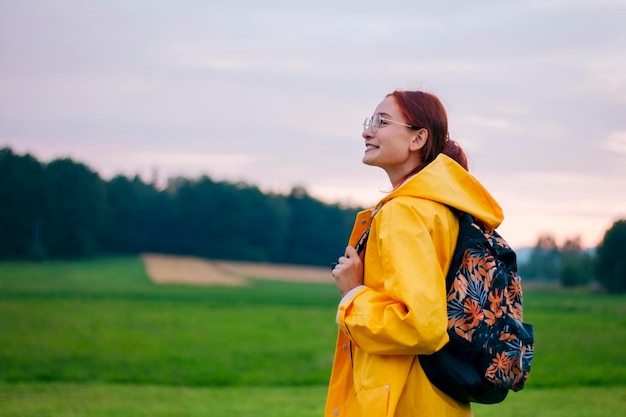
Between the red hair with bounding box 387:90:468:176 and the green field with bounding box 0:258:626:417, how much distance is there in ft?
19.5

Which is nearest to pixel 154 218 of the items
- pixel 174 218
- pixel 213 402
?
pixel 174 218

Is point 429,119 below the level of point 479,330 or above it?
above

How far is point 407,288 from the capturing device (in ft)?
8.16

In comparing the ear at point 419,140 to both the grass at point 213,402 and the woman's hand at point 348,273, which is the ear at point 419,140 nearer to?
the woman's hand at point 348,273

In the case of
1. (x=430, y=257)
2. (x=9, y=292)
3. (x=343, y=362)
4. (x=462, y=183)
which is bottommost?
(x=9, y=292)

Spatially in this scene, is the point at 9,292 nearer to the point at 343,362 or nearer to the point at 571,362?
the point at 571,362

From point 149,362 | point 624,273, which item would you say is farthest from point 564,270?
point 149,362

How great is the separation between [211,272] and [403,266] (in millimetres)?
62546

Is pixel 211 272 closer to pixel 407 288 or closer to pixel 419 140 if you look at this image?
pixel 419 140

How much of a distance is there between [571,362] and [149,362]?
334 inches

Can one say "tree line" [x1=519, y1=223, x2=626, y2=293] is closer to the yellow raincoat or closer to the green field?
the green field

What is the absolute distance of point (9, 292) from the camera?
1401 inches

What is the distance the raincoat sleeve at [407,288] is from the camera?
2.49 m

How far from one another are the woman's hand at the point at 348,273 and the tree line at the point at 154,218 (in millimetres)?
61329
